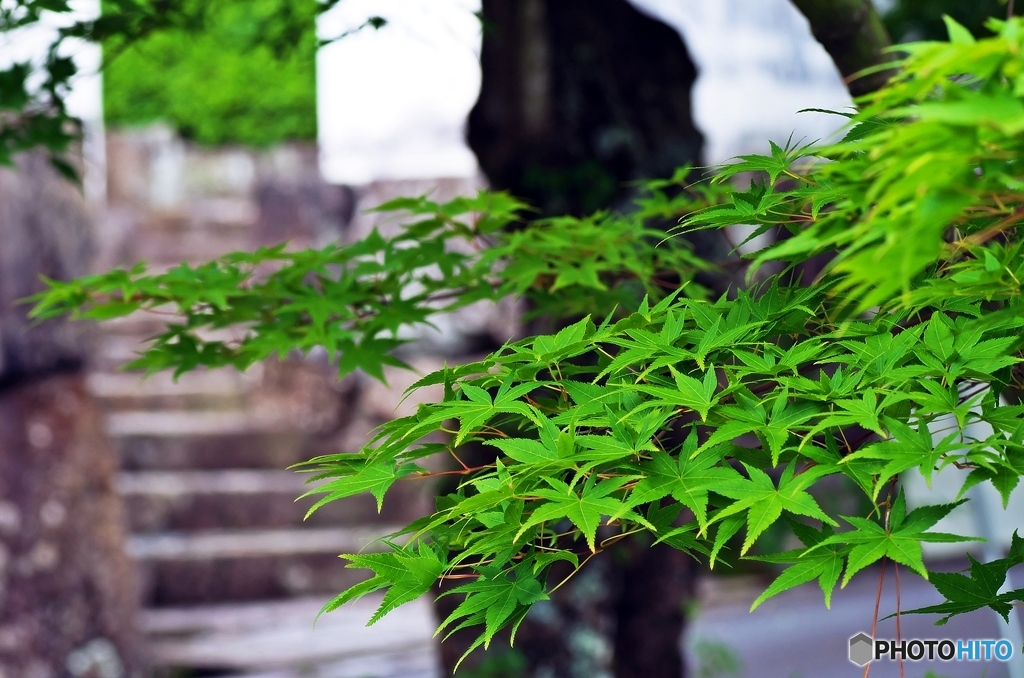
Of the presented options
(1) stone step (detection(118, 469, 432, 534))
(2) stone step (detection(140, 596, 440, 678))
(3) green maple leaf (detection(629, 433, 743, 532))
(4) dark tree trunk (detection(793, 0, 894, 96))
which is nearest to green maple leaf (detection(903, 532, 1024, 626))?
(3) green maple leaf (detection(629, 433, 743, 532))

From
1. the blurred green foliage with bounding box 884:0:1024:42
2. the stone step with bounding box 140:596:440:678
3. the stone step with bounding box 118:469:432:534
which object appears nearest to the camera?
the blurred green foliage with bounding box 884:0:1024:42

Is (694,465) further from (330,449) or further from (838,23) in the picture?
(330,449)

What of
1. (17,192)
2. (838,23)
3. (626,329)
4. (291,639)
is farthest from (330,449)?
(626,329)

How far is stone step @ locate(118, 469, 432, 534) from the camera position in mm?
5277

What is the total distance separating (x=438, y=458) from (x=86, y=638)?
6.81 feet

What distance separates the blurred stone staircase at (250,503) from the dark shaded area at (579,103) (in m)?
2.30

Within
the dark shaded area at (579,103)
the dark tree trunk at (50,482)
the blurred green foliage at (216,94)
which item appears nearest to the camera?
the dark shaded area at (579,103)

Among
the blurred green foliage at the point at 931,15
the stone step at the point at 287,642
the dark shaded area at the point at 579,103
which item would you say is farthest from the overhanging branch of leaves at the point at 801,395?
the stone step at the point at 287,642

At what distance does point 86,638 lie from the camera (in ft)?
11.7

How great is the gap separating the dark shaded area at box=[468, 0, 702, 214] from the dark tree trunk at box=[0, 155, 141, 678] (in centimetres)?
197

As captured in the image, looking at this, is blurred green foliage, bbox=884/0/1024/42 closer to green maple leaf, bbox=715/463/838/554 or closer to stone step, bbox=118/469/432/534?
green maple leaf, bbox=715/463/838/554

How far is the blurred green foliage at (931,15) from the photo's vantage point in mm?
3114

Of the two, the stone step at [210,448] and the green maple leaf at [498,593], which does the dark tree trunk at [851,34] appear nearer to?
the green maple leaf at [498,593]

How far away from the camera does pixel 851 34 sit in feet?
5.18
